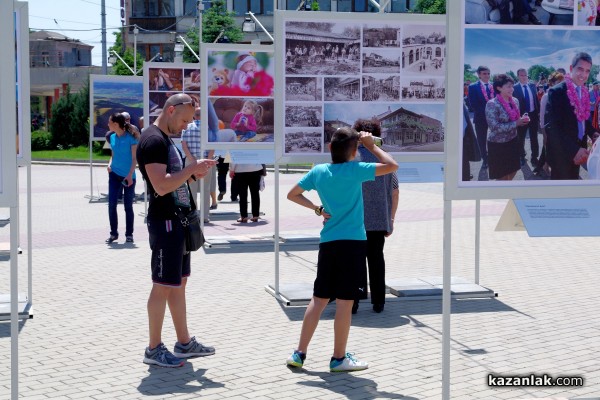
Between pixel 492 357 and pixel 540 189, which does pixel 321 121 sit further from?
pixel 540 189

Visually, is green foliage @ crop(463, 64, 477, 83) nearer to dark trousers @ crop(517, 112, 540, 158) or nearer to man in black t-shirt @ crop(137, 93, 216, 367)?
dark trousers @ crop(517, 112, 540, 158)

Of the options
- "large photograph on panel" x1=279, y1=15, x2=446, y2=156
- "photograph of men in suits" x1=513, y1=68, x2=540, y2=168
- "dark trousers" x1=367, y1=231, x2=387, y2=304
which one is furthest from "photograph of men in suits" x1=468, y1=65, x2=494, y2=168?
"large photograph on panel" x1=279, y1=15, x2=446, y2=156

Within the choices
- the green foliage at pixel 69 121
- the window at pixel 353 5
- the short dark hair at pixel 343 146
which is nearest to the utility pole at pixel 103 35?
the green foliage at pixel 69 121

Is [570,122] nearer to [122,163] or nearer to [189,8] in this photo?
[122,163]

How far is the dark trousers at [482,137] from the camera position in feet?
17.7

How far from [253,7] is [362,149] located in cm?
7019

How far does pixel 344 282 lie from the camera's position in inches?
257

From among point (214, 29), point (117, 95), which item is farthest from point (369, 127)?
point (214, 29)

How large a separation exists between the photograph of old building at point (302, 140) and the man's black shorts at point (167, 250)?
266cm

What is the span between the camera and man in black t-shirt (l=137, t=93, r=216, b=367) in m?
6.59

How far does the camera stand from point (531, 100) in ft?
18.4

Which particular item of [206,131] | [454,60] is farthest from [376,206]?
[206,131]

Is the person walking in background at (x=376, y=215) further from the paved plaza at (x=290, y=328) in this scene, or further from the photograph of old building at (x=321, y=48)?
the photograph of old building at (x=321, y=48)

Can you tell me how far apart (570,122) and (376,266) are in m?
3.30
